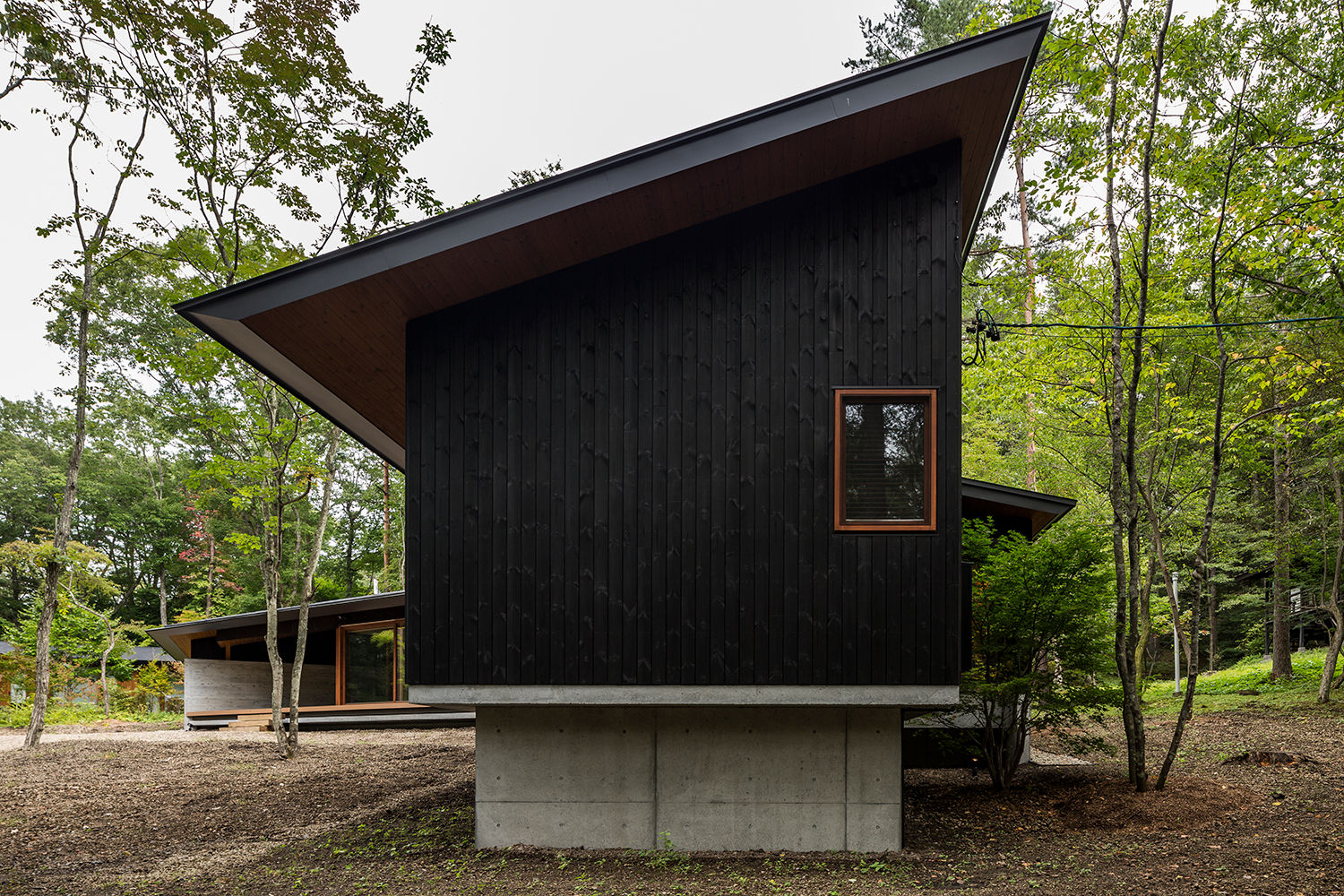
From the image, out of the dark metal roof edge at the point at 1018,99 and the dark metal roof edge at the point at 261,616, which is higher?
the dark metal roof edge at the point at 1018,99

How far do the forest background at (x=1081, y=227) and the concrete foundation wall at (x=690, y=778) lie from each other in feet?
9.73

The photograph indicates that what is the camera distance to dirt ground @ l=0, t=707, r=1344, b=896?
17.9 feet

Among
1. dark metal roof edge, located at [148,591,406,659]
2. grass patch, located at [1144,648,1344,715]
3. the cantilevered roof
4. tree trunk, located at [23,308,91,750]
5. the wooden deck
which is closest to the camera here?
the cantilevered roof

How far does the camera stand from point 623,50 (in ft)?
169

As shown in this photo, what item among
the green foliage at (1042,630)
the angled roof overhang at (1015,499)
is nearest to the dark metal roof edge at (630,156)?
the green foliage at (1042,630)

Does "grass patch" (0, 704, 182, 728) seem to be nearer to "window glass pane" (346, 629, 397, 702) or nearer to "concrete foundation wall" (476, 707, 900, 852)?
"window glass pane" (346, 629, 397, 702)

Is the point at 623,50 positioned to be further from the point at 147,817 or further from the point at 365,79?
the point at 147,817

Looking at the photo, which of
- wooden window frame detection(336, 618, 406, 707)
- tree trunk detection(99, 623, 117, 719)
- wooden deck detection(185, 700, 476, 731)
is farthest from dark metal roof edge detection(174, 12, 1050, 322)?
tree trunk detection(99, 623, 117, 719)

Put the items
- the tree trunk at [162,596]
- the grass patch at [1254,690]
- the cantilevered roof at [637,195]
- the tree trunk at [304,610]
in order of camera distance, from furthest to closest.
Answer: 1. the tree trunk at [162,596]
2. the grass patch at [1254,690]
3. the tree trunk at [304,610]
4. the cantilevered roof at [637,195]

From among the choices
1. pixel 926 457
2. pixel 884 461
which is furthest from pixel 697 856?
pixel 926 457

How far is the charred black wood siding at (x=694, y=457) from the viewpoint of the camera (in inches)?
236

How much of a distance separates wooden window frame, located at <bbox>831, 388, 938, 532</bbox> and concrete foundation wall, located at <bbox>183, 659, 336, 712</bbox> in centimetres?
1600

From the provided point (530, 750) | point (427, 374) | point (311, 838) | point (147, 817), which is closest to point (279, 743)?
point (147, 817)

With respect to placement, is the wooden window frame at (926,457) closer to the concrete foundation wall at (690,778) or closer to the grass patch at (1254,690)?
the concrete foundation wall at (690,778)
